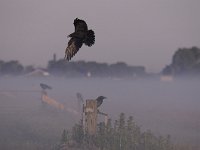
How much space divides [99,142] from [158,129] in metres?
9.32

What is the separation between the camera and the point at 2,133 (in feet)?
67.0

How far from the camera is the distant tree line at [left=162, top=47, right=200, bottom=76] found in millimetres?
98556

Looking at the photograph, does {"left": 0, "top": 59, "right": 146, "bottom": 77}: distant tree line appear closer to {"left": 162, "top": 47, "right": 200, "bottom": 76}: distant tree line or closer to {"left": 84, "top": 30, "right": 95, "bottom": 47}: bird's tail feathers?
{"left": 162, "top": 47, "right": 200, "bottom": 76}: distant tree line

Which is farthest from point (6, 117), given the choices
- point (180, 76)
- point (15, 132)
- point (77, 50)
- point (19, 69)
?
point (19, 69)

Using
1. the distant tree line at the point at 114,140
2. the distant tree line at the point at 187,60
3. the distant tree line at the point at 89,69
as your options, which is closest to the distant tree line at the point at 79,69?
the distant tree line at the point at 89,69

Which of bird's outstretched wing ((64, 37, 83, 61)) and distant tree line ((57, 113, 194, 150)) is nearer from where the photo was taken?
bird's outstretched wing ((64, 37, 83, 61))

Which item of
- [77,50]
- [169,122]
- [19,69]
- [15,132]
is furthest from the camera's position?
[19,69]

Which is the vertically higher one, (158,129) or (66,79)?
(66,79)

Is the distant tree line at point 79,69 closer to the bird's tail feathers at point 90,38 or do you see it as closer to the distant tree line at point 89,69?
the distant tree line at point 89,69

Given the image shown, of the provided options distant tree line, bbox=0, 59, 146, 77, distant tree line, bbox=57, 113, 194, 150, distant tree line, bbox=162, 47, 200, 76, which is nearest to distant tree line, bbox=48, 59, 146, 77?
distant tree line, bbox=0, 59, 146, 77

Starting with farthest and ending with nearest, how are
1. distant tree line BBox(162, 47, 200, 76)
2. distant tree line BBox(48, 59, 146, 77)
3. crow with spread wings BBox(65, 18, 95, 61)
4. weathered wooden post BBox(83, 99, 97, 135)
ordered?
1. distant tree line BBox(48, 59, 146, 77)
2. distant tree line BBox(162, 47, 200, 76)
3. weathered wooden post BBox(83, 99, 97, 135)
4. crow with spread wings BBox(65, 18, 95, 61)

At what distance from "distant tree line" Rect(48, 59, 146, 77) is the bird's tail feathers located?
116 metres

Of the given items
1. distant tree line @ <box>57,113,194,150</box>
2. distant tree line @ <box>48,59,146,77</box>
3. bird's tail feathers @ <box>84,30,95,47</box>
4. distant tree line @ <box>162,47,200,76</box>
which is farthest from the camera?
distant tree line @ <box>48,59,146,77</box>

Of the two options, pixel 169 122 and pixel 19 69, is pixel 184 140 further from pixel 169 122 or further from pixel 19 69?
pixel 19 69
